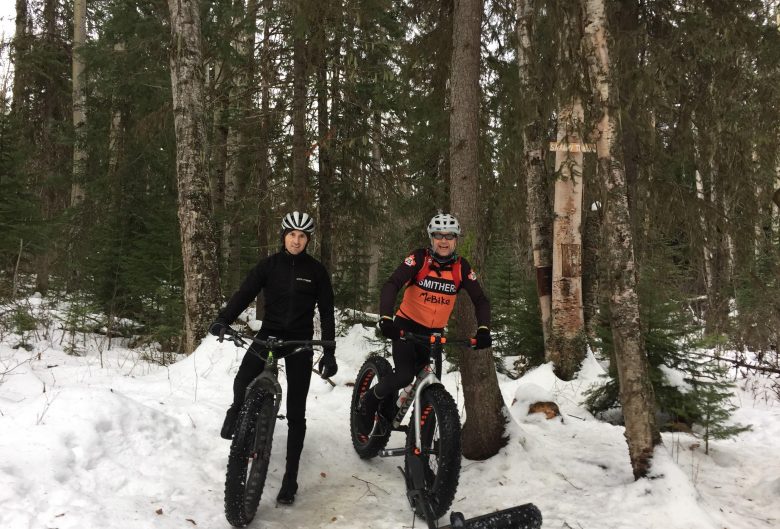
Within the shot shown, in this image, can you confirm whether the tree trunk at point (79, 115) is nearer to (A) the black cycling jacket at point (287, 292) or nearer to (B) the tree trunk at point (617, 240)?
(A) the black cycling jacket at point (287, 292)

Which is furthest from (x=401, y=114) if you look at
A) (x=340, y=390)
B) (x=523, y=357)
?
(x=340, y=390)

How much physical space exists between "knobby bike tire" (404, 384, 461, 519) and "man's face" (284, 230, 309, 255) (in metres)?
1.82

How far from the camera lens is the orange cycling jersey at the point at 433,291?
510 centimetres

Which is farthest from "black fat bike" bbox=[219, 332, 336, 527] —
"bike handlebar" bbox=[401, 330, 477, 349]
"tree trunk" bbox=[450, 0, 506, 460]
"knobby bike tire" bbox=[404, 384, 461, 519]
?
"tree trunk" bbox=[450, 0, 506, 460]

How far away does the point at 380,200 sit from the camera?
13.0 metres

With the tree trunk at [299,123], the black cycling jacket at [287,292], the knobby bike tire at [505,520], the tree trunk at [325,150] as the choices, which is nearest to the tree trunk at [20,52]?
the tree trunk at [325,150]

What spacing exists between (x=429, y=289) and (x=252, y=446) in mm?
2264

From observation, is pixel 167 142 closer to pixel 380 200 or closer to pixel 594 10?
pixel 380 200

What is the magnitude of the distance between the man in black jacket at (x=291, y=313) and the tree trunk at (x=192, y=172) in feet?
13.2

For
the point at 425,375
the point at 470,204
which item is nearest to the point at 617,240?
the point at 470,204

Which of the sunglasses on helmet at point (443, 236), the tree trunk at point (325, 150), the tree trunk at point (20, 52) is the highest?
the tree trunk at point (20, 52)

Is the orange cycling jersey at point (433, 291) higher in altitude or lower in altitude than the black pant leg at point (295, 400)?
higher

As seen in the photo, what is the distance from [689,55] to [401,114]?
748 cm

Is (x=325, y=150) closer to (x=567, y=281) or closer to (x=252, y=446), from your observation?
(x=567, y=281)
